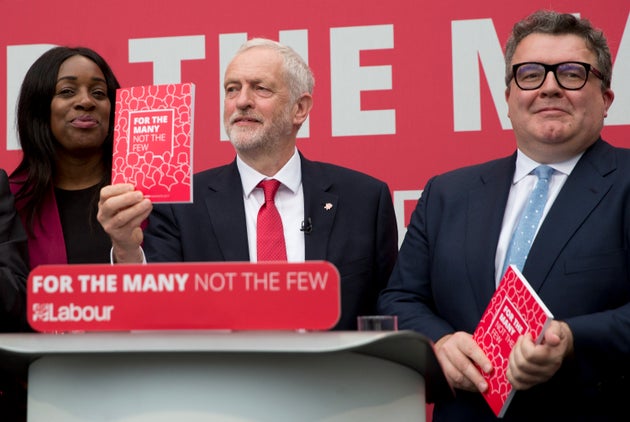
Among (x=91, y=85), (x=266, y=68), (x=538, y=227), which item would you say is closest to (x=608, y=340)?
(x=538, y=227)

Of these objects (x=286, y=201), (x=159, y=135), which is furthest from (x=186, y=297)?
(x=286, y=201)

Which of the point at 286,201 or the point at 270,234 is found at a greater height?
the point at 286,201

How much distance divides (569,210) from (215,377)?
1.28 m

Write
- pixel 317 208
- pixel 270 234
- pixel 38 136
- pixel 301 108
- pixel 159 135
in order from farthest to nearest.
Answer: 1. pixel 301 108
2. pixel 38 136
3. pixel 317 208
4. pixel 270 234
5. pixel 159 135

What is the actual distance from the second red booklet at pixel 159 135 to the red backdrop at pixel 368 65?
5.93 feet

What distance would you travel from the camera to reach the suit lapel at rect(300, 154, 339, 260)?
9.25 ft

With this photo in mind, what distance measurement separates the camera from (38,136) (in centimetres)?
304

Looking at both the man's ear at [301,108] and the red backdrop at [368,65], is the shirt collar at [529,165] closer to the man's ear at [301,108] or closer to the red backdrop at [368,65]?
the man's ear at [301,108]

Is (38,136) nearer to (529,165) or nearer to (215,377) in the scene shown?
(529,165)

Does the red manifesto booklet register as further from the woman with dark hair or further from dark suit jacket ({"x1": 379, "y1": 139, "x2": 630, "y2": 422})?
the woman with dark hair

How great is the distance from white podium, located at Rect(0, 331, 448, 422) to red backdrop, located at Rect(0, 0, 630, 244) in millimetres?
2280

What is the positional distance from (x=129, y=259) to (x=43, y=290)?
913mm

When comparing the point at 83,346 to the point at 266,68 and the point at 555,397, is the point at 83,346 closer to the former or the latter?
the point at 555,397

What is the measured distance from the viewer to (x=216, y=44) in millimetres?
3777
